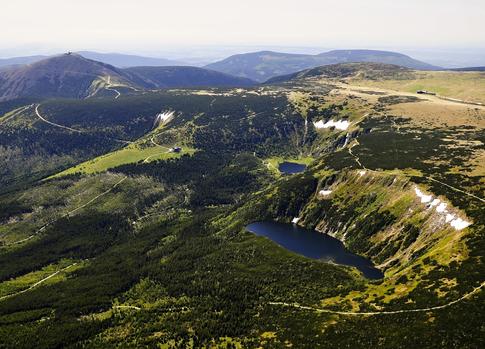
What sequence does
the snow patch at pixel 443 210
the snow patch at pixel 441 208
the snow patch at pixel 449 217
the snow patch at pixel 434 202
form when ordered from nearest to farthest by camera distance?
1. the snow patch at pixel 443 210
2. the snow patch at pixel 449 217
3. the snow patch at pixel 441 208
4. the snow patch at pixel 434 202

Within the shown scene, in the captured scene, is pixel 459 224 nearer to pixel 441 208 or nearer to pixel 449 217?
pixel 449 217

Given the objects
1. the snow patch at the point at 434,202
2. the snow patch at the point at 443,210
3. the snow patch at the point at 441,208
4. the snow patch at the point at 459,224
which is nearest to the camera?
the snow patch at the point at 459,224

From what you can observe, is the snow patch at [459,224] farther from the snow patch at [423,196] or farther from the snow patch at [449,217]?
the snow patch at [423,196]

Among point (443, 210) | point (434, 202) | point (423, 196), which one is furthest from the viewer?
point (423, 196)

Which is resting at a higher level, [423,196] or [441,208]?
[423,196]

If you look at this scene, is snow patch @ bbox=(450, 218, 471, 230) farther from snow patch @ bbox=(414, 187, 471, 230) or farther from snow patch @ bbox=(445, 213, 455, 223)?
snow patch @ bbox=(445, 213, 455, 223)

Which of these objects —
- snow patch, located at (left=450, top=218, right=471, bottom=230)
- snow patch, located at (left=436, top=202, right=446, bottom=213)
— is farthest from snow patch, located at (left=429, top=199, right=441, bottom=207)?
snow patch, located at (left=450, top=218, right=471, bottom=230)

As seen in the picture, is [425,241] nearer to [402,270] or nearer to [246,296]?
[402,270]

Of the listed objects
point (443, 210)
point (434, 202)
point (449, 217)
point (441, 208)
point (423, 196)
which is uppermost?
point (423, 196)

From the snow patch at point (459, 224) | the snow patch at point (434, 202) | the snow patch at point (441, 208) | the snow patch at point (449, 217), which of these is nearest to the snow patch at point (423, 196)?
the snow patch at point (434, 202)

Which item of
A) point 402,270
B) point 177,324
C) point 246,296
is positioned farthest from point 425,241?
point 177,324

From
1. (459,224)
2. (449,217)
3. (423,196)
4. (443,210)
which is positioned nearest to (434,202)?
(423,196)
